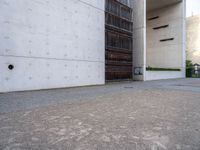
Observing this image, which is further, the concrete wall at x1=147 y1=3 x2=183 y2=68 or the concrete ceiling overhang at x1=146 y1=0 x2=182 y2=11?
the concrete wall at x1=147 y1=3 x2=183 y2=68

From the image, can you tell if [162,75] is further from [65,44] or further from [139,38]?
[65,44]

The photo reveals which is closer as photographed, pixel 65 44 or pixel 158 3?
pixel 65 44

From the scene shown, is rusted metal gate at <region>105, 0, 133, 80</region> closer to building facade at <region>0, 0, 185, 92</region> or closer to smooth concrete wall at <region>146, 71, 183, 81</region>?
building facade at <region>0, 0, 185, 92</region>

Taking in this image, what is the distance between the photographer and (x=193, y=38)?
3325 cm

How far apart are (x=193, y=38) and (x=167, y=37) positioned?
51.9 ft

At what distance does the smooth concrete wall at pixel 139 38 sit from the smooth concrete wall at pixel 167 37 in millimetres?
5569

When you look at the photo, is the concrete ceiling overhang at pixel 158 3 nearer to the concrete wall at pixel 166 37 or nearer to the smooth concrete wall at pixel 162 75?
the concrete wall at pixel 166 37

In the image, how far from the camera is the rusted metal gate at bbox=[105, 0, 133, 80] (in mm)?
13034

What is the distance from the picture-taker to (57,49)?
9.12 m

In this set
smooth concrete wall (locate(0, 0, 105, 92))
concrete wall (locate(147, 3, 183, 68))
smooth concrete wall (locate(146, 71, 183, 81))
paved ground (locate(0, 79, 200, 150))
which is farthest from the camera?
concrete wall (locate(147, 3, 183, 68))

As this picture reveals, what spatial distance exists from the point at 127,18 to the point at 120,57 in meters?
4.31

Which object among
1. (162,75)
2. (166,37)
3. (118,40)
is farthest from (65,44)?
(166,37)

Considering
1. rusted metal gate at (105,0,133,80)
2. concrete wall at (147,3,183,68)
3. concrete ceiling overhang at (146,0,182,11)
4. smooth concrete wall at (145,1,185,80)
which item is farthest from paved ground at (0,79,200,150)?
concrete ceiling overhang at (146,0,182,11)

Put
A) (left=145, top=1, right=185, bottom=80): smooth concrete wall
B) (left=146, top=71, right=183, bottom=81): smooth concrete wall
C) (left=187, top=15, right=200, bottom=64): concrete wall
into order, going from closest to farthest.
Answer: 1. (left=146, top=71, right=183, bottom=81): smooth concrete wall
2. (left=145, top=1, right=185, bottom=80): smooth concrete wall
3. (left=187, top=15, right=200, bottom=64): concrete wall
